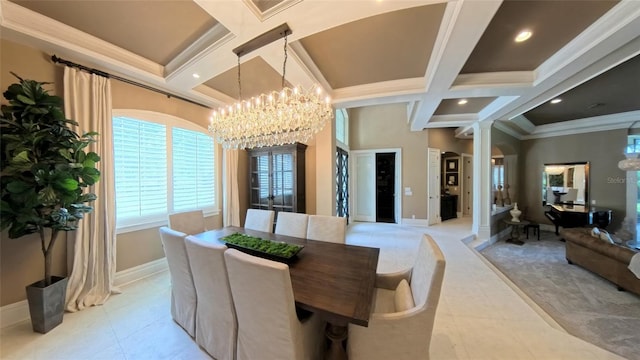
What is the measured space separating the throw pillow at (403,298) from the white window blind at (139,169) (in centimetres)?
335

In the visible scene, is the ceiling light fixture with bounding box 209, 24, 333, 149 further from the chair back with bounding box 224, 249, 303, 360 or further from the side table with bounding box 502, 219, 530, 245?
the side table with bounding box 502, 219, 530, 245

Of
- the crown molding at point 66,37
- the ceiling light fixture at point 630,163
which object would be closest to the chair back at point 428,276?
the crown molding at point 66,37

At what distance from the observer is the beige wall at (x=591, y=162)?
5098mm

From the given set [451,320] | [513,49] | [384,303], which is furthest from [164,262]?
[513,49]

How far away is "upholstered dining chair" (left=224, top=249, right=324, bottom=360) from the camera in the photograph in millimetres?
1165

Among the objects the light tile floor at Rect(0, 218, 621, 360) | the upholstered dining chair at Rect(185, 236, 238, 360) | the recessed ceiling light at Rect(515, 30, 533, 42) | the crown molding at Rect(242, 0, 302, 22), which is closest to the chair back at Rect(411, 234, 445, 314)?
the light tile floor at Rect(0, 218, 621, 360)

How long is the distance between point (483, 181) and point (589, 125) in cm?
329

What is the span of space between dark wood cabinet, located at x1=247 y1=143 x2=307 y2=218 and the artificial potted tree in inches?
102

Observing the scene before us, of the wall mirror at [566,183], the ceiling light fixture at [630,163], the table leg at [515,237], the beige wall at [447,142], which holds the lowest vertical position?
the table leg at [515,237]

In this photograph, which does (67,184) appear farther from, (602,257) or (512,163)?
(512,163)

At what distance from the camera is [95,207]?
8.03 ft

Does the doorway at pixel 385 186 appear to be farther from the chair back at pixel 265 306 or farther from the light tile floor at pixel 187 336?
the chair back at pixel 265 306

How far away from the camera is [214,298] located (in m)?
1.56

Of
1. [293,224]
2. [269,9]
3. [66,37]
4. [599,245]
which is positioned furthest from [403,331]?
[599,245]
